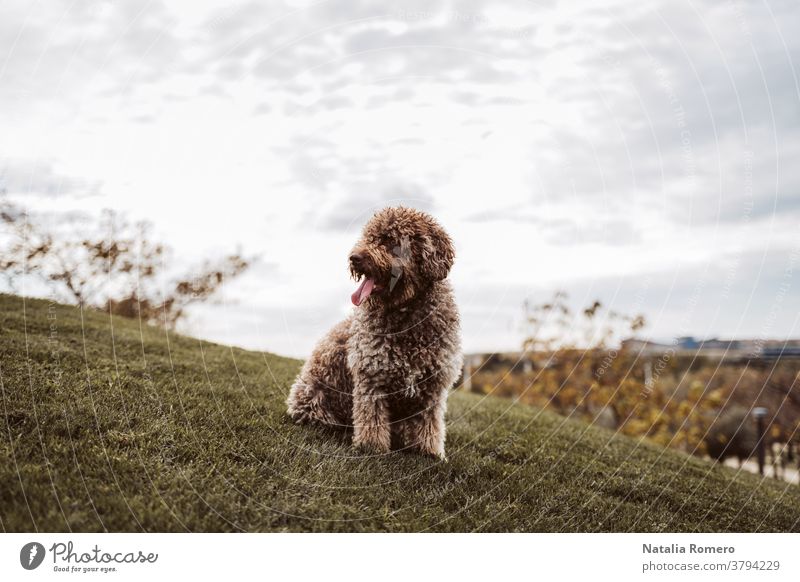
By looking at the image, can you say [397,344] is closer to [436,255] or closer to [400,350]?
[400,350]

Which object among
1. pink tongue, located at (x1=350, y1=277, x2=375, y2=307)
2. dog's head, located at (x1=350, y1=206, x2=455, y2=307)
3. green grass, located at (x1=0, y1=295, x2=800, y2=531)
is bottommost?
green grass, located at (x1=0, y1=295, x2=800, y2=531)

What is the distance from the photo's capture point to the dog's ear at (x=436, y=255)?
4.00 m

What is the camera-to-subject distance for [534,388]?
48.9 feet

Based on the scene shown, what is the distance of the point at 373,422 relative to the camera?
4215 millimetres

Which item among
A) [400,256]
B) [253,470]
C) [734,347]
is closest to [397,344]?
[400,256]

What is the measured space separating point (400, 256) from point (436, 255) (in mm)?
277

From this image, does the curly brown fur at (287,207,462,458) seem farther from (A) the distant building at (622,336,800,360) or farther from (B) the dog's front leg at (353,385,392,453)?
(A) the distant building at (622,336,800,360)

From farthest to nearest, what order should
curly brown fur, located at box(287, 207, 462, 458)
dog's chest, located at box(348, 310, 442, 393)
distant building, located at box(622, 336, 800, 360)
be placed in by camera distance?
distant building, located at box(622, 336, 800, 360), dog's chest, located at box(348, 310, 442, 393), curly brown fur, located at box(287, 207, 462, 458)

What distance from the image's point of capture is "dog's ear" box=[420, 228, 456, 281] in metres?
4.00
